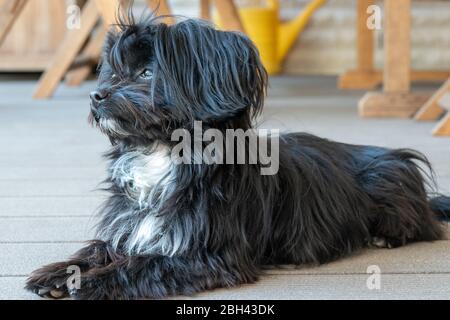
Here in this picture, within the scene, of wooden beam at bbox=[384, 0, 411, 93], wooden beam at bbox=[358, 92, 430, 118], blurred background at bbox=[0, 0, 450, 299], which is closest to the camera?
blurred background at bbox=[0, 0, 450, 299]

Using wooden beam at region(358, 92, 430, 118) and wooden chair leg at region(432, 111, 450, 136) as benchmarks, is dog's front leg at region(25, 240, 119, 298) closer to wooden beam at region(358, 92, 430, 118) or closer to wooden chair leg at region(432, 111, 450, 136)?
wooden chair leg at region(432, 111, 450, 136)

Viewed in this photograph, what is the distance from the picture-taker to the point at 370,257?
204 centimetres

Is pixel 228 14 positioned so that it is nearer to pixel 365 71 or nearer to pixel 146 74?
pixel 365 71

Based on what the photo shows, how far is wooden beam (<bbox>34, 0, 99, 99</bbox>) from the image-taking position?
5.23 metres

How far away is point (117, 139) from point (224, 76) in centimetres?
27

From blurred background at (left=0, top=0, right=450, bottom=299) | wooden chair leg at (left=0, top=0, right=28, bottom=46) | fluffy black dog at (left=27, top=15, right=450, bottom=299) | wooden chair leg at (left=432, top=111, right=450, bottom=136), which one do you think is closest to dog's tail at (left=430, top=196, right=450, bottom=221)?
blurred background at (left=0, top=0, right=450, bottom=299)

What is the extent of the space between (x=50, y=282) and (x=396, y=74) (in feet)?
10.4

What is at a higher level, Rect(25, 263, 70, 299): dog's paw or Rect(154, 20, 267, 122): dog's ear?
Rect(154, 20, 267, 122): dog's ear

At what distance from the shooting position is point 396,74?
177 inches

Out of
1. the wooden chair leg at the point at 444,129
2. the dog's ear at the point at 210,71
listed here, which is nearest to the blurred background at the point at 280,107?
the wooden chair leg at the point at 444,129

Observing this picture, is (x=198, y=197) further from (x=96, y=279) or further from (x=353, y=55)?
(x=353, y=55)

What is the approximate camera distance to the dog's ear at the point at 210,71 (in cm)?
171

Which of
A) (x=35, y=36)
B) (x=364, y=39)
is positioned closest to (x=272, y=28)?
(x=364, y=39)

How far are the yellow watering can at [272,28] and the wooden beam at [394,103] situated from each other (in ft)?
8.56
